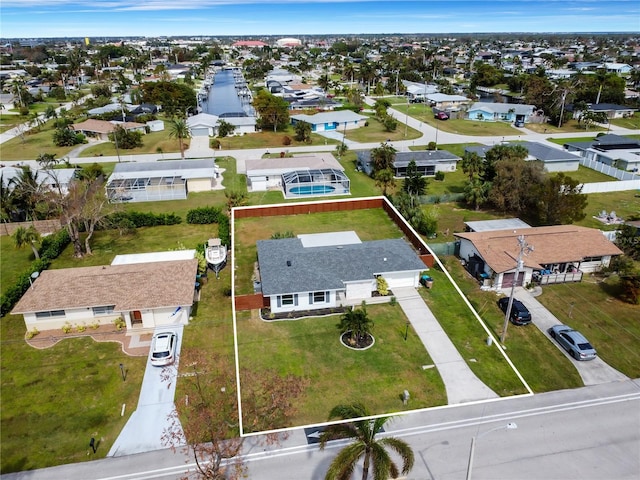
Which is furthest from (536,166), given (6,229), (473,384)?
(6,229)

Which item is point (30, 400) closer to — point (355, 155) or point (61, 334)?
point (61, 334)

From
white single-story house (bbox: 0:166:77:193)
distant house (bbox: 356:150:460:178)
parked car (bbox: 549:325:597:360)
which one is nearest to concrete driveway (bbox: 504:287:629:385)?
parked car (bbox: 549:325:597:360)

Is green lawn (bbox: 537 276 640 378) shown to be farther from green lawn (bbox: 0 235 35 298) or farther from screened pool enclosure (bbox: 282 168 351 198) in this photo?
green lawn (bbox: 0 235 35 298)

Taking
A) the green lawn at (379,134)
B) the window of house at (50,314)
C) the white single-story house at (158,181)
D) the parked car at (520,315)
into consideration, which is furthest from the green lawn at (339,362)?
the green lawn at (379,134)

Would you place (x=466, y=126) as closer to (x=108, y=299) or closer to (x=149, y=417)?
(x=108, y=299)

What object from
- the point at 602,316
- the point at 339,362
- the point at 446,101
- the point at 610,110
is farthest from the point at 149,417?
the point at 610,110

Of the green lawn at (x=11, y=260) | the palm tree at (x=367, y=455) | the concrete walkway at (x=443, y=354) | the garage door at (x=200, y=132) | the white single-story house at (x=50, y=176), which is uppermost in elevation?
the palm tree at (x=367, y=455)

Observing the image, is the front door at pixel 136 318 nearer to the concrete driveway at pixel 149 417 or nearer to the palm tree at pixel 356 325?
the concrete driveway at pixel 149 417
